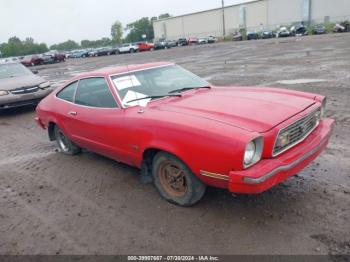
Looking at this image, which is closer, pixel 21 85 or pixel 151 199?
pixel 151 199

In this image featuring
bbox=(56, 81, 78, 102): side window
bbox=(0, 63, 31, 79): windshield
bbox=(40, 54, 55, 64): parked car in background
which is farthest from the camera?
bbox=(40, 54, 55, 64): parked car in background

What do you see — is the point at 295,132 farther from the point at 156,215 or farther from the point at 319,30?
the point at 319,30

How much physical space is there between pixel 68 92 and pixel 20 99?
4848 mm

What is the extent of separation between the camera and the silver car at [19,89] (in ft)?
31.3

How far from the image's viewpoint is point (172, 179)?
388cm

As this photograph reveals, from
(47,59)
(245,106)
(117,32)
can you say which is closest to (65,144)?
(245,106)

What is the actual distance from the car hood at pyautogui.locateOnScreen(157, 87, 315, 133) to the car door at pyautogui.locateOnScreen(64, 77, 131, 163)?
0.64m

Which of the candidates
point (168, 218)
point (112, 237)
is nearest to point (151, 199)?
point (168, 218)

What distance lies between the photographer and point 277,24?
248ft

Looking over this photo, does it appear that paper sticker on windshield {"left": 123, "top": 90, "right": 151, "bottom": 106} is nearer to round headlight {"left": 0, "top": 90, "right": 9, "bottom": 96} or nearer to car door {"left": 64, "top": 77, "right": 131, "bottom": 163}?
car door {"left": 64, "top": 77, "right": 131, "bottom": 163}

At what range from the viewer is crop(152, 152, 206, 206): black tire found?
11.8ft

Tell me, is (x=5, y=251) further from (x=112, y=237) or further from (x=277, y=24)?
(x=277, y=24)

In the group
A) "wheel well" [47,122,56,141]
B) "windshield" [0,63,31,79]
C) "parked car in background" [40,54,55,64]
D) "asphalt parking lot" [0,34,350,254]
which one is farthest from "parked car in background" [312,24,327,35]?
"wheel well" [47,122,56,141]

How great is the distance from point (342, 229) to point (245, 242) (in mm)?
899
